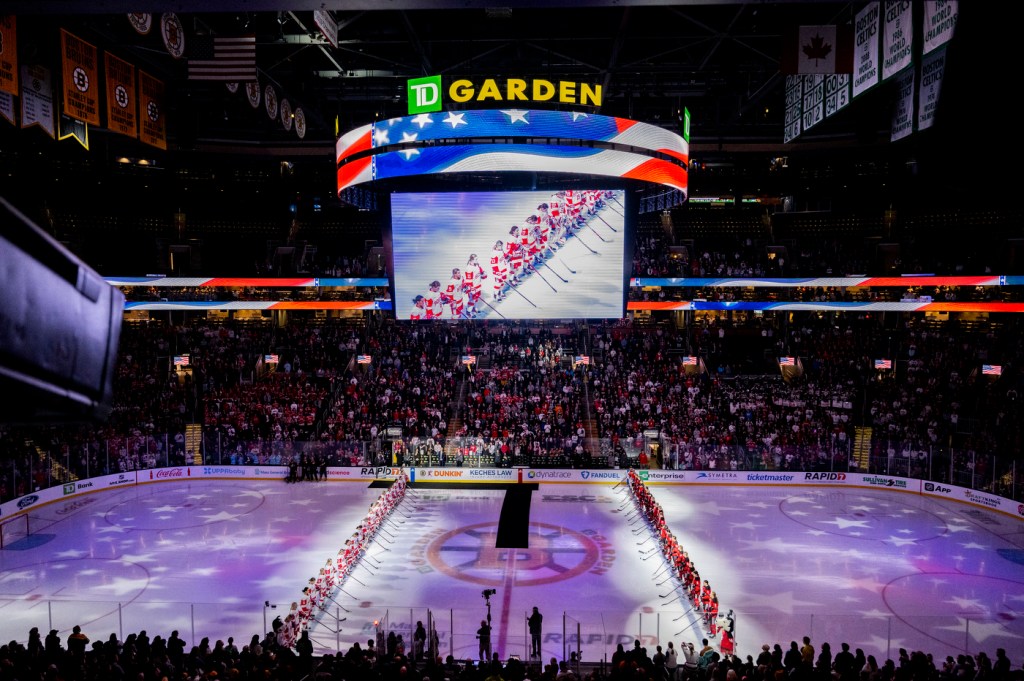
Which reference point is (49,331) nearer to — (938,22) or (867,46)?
(938,22)

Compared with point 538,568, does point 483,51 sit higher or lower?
higher

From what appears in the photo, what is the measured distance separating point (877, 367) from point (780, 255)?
8.67 metres

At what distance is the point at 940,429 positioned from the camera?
90.7 ft

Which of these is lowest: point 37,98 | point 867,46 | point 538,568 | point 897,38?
point 538,568

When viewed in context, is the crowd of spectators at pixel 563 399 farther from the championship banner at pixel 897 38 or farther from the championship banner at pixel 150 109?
the championship banner at pixel 897 38

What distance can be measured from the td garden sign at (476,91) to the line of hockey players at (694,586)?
11.7 meters

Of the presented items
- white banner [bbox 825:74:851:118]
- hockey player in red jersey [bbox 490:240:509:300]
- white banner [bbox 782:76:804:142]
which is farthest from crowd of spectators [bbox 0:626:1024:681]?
hockey player in red jersey [bbox 490:240:509:300]

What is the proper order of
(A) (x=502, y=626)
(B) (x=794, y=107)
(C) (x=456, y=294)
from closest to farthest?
(A) (x=502, y=626)
(B) (x=794, y=107)
(C) (x=456, y=294)

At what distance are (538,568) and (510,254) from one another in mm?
9956

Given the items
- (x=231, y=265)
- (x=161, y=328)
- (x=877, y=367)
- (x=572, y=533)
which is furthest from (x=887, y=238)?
(x=161, y=328)

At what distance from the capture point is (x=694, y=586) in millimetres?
15367

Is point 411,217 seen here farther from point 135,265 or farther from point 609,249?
point 135,265

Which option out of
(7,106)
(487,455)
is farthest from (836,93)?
(487,455)

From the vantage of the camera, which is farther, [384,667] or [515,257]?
[515,257]
